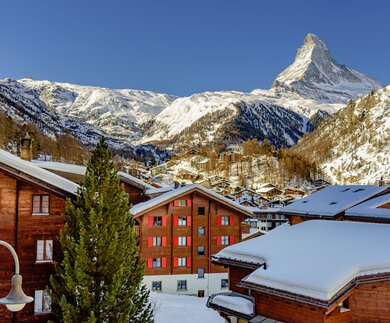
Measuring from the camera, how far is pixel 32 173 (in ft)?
66.5

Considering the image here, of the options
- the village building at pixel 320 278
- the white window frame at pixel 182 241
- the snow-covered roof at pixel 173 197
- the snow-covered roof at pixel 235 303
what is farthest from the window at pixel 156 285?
the village building at pixel 320 278

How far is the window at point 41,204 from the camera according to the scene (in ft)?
68.8

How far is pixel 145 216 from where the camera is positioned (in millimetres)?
40500

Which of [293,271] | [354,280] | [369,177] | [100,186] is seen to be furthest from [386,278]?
[369,177]

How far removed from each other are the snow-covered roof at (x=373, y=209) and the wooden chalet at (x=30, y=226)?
61.9 feet

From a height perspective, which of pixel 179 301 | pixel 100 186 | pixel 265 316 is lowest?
pixel 179 301

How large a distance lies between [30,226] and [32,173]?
8.74 feet

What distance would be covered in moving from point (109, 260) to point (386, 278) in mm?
9762

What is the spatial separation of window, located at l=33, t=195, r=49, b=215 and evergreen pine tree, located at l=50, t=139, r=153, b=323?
14.9 feet

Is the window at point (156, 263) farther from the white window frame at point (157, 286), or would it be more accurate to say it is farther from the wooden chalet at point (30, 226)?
the wooden chalet at point (30, 226)

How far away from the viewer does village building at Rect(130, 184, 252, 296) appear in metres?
40.3

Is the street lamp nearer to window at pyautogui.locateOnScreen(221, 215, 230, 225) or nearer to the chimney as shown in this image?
the chimney

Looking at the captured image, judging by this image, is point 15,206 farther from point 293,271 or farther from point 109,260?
point 293,271

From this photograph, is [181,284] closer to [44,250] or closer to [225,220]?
[225,220]
